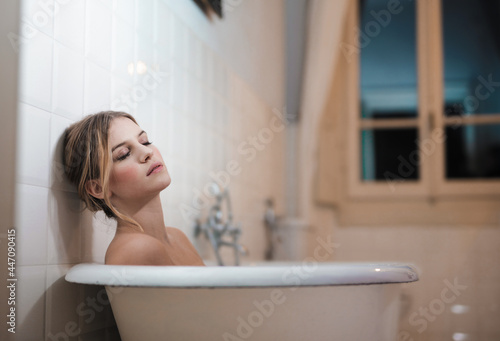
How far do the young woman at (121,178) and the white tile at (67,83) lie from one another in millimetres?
47

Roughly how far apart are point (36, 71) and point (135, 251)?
15.3 inches

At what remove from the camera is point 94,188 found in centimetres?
115

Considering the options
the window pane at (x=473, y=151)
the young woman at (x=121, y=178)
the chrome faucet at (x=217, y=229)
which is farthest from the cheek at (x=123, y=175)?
the window pane at (x=473, y=151)

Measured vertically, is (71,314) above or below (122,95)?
below

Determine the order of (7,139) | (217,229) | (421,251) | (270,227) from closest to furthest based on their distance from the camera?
1. (7,139)
2. (217,229)
3. (270,227)
4. (421,251)

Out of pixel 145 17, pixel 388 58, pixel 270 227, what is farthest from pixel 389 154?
pixel 145 17

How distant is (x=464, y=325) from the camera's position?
2.93 meters

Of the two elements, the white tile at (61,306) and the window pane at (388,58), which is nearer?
the white tile at (61,306)

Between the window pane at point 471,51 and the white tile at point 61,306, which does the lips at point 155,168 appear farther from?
the window pane at point 471,51

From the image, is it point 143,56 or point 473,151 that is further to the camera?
point 473,151

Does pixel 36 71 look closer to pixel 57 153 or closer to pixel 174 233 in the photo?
pixel 57 153

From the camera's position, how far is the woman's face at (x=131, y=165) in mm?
1165

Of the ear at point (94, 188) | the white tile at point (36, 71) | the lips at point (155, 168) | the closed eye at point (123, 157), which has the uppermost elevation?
the white tile at point (36, 71)

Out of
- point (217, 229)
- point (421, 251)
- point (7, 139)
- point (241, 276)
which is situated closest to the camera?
point (241, 276)
